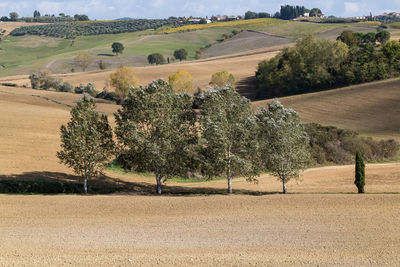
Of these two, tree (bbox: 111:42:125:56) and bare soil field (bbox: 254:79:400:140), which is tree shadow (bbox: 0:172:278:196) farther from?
tree (bbox: 111:42:125:56)

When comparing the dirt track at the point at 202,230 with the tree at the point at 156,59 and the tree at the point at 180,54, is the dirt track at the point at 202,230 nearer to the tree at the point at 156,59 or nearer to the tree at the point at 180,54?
the tree at the point at 156,59

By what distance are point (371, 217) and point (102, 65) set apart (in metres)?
153

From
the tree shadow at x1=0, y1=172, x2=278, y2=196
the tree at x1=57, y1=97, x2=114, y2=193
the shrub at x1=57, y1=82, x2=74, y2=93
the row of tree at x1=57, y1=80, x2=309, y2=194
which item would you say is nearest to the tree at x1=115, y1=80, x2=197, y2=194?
the row of tree at x1=57, y1=80, x2=309, y2=194

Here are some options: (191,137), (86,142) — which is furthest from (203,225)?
(86,142)

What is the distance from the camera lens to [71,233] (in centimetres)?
2900

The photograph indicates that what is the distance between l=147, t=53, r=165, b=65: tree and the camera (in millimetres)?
186375

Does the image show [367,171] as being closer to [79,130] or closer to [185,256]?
[79,130]

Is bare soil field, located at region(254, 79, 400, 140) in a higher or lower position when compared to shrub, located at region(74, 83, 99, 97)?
lower

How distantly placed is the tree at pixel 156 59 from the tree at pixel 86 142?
464ft

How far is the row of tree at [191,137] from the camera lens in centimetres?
4369

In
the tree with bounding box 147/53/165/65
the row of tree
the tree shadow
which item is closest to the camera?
the row of tree

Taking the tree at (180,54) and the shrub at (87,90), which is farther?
the tree at (180,54)

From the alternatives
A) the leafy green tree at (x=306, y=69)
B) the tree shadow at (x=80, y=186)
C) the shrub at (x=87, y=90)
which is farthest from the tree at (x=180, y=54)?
the tree shadow at (x=80, y=186)

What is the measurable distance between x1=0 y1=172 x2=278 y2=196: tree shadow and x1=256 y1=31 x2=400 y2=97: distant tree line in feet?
216
